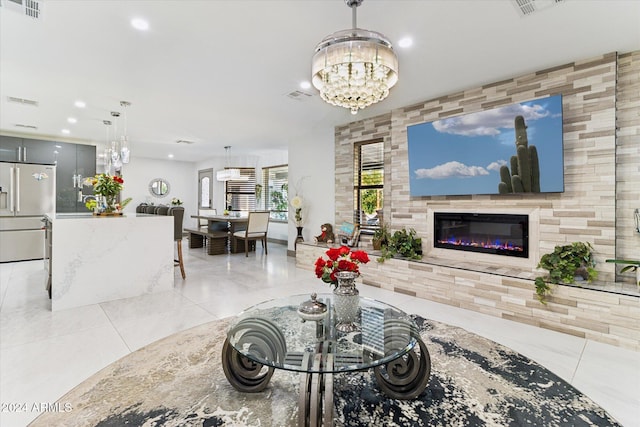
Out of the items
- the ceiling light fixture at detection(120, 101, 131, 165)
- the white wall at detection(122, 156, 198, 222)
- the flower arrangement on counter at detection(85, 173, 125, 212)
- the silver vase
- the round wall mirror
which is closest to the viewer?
the silver vase

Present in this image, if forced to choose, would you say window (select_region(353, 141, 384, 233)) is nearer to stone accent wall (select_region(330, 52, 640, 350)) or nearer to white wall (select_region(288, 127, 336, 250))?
white wall (select_region(288, 127, 336, 250))

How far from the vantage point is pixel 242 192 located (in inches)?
375

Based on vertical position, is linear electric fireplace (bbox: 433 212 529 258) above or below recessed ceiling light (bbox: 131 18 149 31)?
below

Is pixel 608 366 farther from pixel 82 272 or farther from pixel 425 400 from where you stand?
pixel 82 272

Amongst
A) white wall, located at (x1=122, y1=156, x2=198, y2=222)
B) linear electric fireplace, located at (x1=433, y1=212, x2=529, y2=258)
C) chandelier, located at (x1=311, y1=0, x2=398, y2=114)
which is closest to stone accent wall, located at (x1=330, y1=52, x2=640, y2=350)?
linear electric fireplace, located at (x1=433, y1=212, x2=529, y2=258)

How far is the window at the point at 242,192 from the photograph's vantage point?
9398 mm

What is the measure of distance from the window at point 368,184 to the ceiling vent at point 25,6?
14.4ft

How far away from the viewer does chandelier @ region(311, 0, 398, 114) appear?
6.11 ft

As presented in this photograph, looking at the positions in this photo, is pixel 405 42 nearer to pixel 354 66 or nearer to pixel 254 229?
pixel 354 66

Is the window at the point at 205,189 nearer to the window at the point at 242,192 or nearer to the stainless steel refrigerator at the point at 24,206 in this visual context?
the window at the point at 242,192

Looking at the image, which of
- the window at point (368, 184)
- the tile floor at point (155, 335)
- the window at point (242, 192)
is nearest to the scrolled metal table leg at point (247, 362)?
the tile floor at point (155, 335)

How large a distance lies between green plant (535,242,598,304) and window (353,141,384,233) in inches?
105

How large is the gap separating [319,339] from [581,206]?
325 cm

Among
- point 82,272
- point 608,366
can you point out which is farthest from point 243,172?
point 608,366
